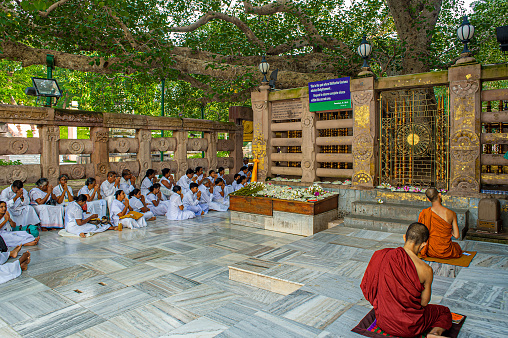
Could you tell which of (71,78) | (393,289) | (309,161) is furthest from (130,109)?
(393,289)

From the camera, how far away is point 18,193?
7980 millimetres

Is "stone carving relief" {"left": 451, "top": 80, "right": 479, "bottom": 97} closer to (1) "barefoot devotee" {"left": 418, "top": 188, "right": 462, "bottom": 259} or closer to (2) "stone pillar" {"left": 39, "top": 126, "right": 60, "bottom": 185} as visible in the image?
(1) "barefoot devotee" {"left": 418, "top": 188, "right": 462, "bottom": 259}

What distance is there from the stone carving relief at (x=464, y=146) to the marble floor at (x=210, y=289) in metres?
2.00

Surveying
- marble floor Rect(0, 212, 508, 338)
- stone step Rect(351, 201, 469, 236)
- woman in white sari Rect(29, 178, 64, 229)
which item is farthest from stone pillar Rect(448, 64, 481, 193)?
woman in white sari Rect(29, 178, 64, 229)

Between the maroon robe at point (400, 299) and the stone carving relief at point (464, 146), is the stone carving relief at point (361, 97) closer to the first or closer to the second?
the stone carving relief at point (464, 146)

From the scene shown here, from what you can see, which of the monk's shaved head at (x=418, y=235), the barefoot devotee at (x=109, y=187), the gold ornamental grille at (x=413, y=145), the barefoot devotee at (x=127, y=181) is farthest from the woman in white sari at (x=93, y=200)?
the monk's shaved head at (x=418, y=235)

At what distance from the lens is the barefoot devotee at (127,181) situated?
10.2m

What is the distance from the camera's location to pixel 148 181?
1110 cm

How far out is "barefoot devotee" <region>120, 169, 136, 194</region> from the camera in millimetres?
10250

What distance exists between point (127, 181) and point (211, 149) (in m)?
3.84

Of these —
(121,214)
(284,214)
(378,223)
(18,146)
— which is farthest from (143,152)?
(378,223)

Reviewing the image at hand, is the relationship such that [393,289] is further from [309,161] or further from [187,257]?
[309,161]

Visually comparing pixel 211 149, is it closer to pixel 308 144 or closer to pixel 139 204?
pixel 139 204

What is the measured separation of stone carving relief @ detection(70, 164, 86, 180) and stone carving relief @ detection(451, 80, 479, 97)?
376 inches
